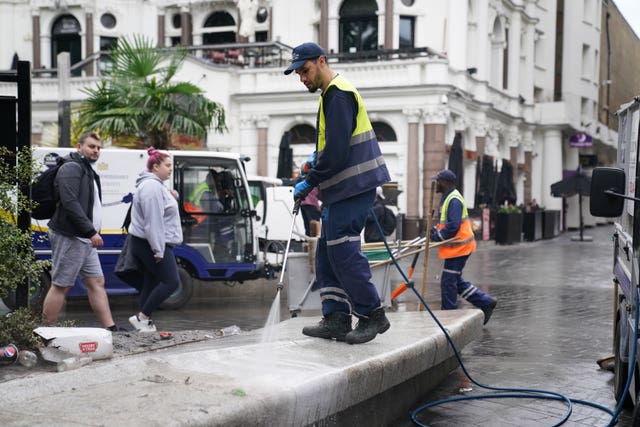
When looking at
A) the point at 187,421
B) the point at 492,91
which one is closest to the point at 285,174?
the point at 492,91

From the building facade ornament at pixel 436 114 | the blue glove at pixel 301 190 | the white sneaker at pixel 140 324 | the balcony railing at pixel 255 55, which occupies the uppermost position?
the balcony railing at pixel 255 55

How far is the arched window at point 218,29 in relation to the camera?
3781 cm

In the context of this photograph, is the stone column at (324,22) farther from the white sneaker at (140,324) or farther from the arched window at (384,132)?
the white sneaker at (140,324)

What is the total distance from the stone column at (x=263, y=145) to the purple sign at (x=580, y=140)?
70.5 ft

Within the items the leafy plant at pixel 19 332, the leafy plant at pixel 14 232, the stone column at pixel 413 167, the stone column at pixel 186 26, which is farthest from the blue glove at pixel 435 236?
the stone column at pixel 186 26

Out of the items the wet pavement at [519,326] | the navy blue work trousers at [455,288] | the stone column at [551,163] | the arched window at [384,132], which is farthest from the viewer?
the stone column at [551,163]

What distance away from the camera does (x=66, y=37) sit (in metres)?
39.0

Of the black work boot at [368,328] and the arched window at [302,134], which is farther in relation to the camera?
the arched window at [302,134]

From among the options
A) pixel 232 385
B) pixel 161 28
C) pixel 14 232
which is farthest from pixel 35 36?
pixel 232 385

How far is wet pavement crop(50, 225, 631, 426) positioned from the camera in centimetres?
626

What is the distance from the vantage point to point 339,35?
35.2 m

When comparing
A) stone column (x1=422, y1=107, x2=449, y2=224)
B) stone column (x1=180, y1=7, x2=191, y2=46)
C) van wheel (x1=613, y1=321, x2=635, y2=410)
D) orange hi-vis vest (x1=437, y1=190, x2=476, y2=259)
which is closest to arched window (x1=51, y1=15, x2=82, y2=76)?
stone column (x1=180, y1=7, x2=191, y2=46)

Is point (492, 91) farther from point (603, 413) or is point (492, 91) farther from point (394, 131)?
point (603, 413)

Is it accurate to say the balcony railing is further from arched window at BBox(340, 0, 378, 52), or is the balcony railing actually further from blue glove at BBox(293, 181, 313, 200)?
blue glove at BBox(293, 181, 313, 200)
